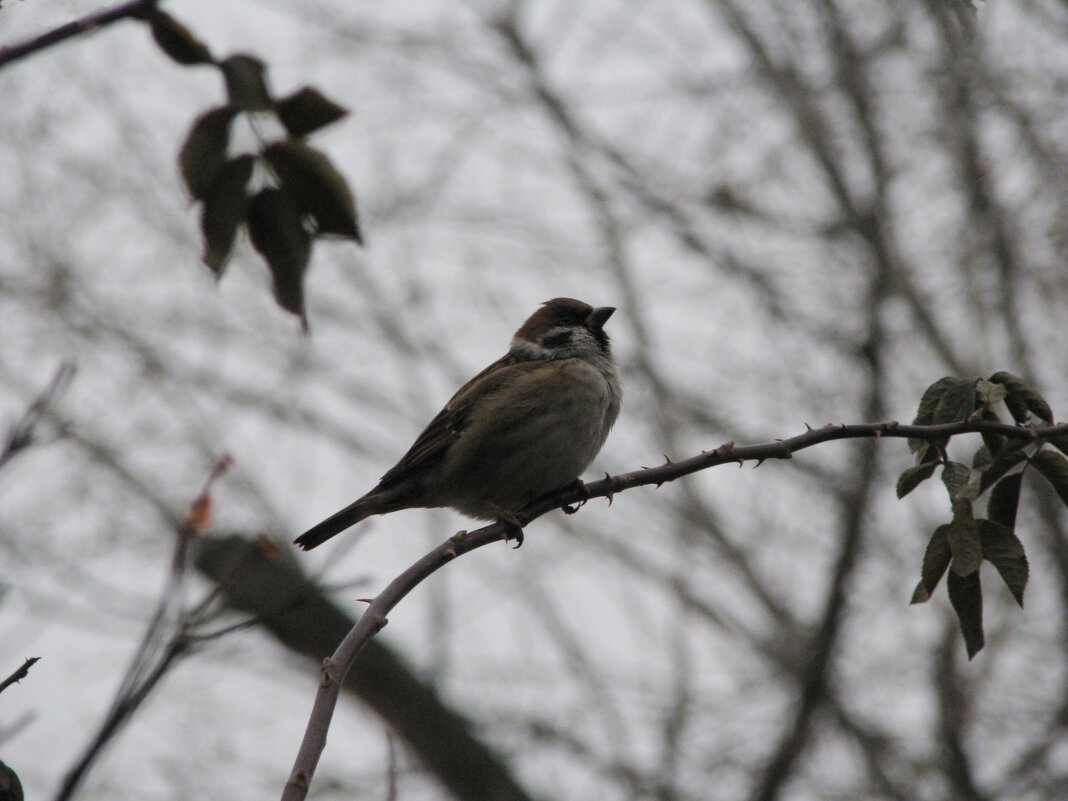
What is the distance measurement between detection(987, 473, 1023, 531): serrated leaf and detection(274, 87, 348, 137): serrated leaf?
1270 millimetres

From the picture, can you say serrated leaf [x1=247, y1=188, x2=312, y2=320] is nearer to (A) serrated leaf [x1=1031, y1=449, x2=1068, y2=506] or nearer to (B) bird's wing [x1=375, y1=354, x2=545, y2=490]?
(A) serrated leaf [x1=1031, y1=449, x2=1068, y2=506]

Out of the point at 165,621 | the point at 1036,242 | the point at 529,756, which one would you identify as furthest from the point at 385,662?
the point at 165,621

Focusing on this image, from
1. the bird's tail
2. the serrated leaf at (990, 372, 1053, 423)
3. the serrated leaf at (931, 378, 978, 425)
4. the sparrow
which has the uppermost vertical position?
the sparrow

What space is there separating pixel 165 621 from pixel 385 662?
928 cm

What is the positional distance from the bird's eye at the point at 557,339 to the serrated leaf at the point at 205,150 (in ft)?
9.41

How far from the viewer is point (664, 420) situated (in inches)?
429

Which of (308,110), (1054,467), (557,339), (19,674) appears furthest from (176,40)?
(557,339)

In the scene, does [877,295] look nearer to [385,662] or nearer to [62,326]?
[385,662]

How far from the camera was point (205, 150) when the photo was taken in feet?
5.59

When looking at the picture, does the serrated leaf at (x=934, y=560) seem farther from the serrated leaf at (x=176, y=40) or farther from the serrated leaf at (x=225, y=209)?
the serrated leaf at (x=176, y=40)

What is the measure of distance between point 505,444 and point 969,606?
7.46 feet

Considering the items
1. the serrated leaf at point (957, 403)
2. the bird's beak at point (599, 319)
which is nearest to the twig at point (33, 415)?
the serrated leaf at point (957, 403)

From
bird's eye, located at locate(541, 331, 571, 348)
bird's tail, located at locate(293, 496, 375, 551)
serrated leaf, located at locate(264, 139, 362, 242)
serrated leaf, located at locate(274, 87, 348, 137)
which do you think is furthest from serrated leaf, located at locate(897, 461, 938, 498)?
bird's eye, located at locate(541, 331, 571, 348)

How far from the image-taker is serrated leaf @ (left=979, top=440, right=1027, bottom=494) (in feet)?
6.33
